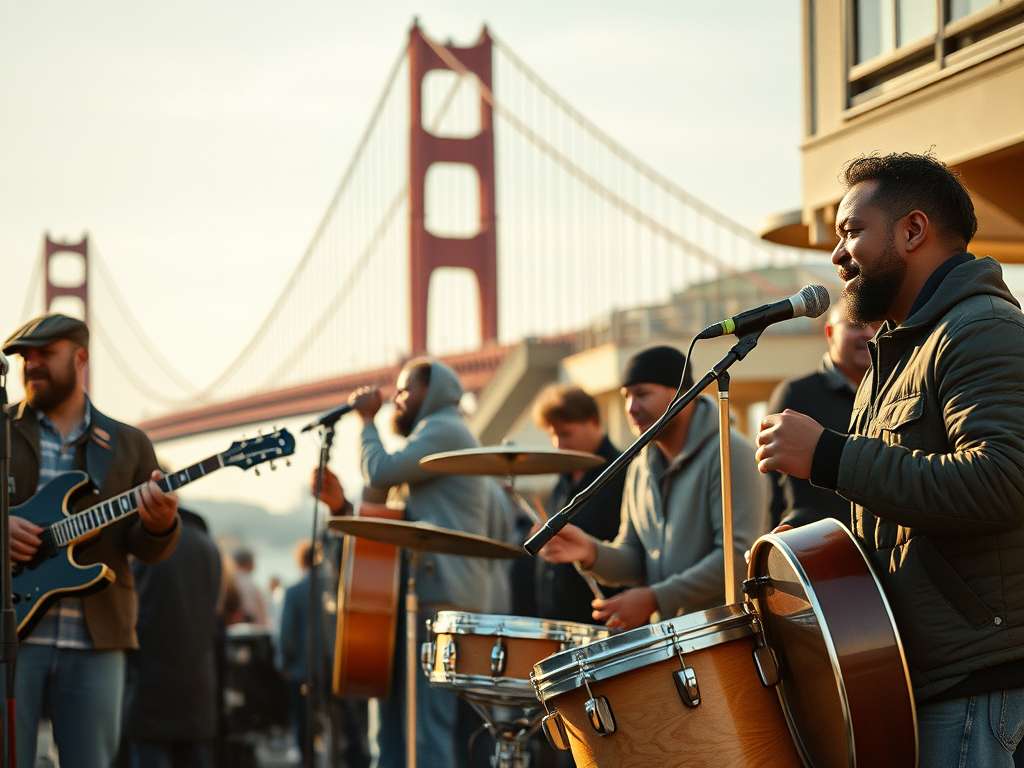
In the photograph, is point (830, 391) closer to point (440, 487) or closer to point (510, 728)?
point (510, 728)

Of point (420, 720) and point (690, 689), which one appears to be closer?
point (690, 689)

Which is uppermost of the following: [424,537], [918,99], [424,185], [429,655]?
[424,185]

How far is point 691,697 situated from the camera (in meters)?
2.18

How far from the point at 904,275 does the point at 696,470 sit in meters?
1.46

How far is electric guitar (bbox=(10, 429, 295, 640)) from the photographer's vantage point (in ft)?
11.3

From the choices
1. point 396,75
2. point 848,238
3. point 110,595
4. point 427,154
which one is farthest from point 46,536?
point 396,75

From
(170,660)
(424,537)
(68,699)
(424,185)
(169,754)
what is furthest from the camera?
(424,185)

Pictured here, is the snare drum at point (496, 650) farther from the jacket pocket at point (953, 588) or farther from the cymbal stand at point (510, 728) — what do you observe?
the jacket pocket at point (953, 588)

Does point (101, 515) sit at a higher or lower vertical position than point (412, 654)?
A: higher

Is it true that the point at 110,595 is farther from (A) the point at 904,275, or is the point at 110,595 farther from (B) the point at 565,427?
(A) the point at 904,275

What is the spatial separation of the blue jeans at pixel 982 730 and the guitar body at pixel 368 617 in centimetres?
303

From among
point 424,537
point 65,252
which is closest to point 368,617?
point 424,537

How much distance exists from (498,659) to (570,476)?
5.45 ft

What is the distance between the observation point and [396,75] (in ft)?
111
